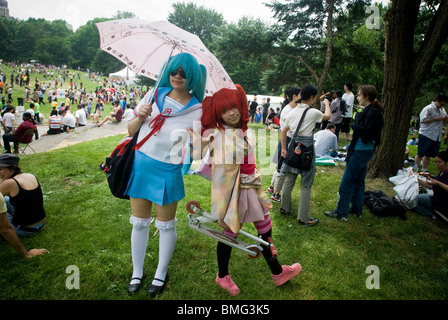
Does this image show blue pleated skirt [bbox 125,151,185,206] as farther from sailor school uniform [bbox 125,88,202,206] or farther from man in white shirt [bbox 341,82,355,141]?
man in white shirt [bbox 341,82,355,141]

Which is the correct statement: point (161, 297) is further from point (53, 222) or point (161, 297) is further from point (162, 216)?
point (53, 222)

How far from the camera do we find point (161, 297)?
2395 mm

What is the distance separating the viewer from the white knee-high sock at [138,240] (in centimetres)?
228

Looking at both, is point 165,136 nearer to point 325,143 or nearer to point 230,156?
point 230,156

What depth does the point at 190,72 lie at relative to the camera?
2123 mm

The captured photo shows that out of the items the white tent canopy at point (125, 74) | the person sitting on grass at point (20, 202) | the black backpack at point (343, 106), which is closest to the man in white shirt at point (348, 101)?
the black backpack at point (343, 106)

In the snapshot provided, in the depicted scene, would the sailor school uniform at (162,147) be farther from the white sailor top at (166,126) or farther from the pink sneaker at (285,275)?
the pink sneaker at (285,275)

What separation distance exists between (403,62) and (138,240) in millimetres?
5901

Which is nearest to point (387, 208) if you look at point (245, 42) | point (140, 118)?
point (140, 118)

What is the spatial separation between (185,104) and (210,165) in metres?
0.58

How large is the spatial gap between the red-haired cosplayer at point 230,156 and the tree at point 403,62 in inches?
183

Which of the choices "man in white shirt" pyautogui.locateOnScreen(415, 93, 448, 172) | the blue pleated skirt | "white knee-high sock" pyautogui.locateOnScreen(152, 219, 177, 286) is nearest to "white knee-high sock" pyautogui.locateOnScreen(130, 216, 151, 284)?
"white knee-high sock" pyautogui.locateOnScreen(152, 219, 177, 286)

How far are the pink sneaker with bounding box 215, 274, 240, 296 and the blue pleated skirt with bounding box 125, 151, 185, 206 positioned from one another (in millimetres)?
1007
